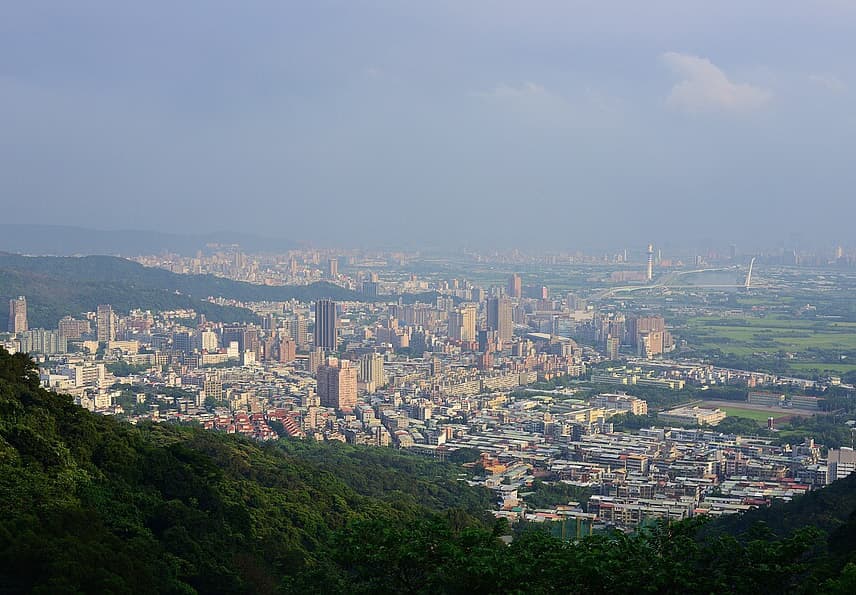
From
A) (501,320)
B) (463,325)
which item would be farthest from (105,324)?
(501,320)

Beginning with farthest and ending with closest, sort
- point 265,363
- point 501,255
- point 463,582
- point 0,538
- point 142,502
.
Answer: point 501,255
point 265,363
point 142,502
point 0,538
point 463,582

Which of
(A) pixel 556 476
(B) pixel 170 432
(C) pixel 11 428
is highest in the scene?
(C) pixel 11 428

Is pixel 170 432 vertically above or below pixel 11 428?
below

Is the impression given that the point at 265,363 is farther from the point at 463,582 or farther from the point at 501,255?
the point at 501,255

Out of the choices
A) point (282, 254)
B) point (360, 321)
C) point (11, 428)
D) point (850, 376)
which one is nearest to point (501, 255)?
point (282, 254)

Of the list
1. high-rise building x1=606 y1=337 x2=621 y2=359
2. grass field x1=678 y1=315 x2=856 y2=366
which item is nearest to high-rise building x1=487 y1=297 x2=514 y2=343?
high-rise building x1=606 y1=337 x2=621 y2=359

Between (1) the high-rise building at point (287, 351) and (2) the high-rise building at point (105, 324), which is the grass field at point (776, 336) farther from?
(2) the high-rise building at point (105, 324)

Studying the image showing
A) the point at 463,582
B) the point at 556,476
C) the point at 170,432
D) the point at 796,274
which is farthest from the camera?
the point at 796,274

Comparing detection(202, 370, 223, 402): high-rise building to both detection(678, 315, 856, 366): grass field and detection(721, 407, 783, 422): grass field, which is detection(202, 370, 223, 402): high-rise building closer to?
detection(721, 407, 783, 422): grass field
